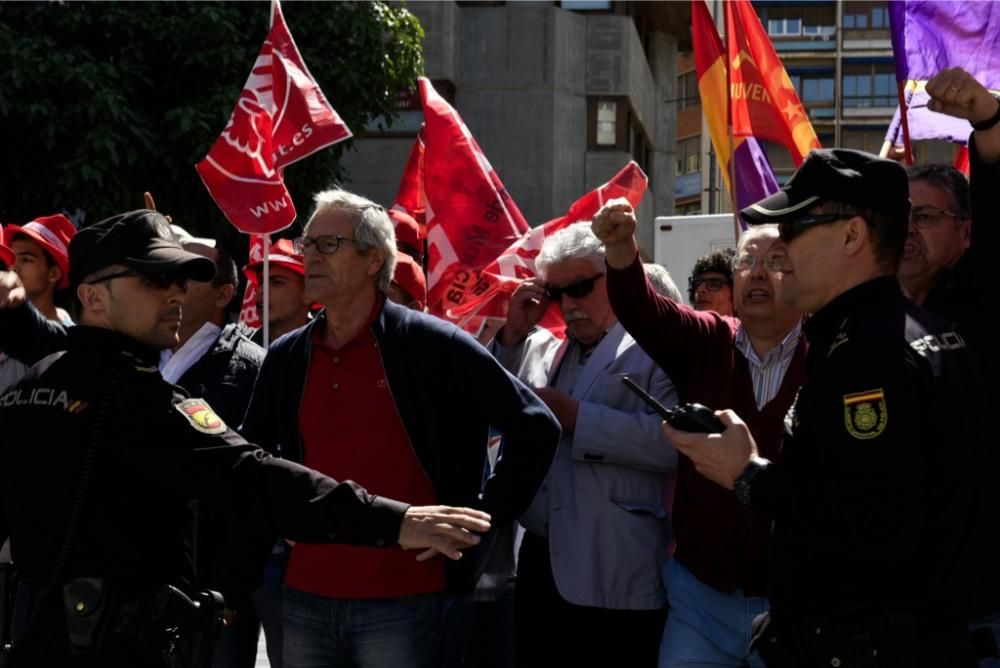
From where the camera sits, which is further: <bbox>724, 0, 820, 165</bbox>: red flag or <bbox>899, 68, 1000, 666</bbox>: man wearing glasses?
<bbox>724, 0, 820, 165</bbox>: red flag

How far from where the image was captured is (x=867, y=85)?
70.8m

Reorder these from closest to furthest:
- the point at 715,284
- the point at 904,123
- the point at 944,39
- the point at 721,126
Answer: the point at 904,123 < the point at 944,39 < the point at 715,284 < the point at 721,126

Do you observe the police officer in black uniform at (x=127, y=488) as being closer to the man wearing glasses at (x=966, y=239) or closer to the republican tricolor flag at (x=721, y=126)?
the man wearing glasses at (x=966, y=239)

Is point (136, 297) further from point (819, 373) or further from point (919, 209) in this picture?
point (919, 209)

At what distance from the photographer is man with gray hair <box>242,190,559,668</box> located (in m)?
4.18

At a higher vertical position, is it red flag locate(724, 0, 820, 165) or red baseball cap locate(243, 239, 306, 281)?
red flag locate(724, 0, 820, 165)

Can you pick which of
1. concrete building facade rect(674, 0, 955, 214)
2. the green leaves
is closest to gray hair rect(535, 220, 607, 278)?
the green leaves

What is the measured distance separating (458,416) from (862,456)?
173cm

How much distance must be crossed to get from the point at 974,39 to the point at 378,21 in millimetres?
13999

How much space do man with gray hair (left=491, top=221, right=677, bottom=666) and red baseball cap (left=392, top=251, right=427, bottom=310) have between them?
1.37 m

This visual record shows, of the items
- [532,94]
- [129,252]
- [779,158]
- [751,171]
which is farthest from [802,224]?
[779,158]

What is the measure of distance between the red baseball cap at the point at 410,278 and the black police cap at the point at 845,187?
3.40 meters

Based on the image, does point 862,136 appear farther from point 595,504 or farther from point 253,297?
point 595,504

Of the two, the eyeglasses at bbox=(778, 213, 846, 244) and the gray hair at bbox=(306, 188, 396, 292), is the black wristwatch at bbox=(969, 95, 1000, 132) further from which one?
the gray hair at bbox=(306, 188, 396, 292)
